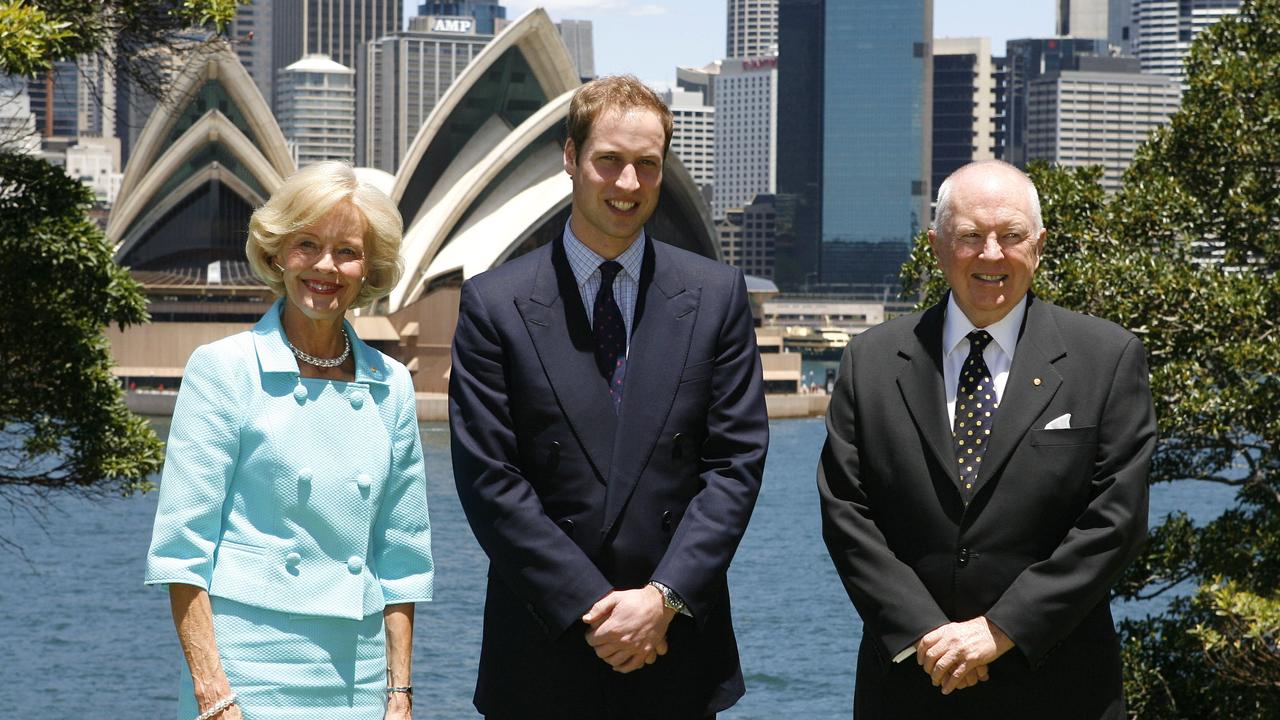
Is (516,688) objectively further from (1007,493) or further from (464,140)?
(464,140)

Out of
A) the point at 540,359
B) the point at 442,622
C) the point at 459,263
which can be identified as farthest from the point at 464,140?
the point at 540,359

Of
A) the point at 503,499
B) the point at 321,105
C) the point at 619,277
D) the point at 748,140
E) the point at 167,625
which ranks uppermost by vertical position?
the point at 321,105

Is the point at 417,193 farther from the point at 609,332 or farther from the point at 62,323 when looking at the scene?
the point at 609,332

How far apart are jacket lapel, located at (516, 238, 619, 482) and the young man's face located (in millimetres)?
141

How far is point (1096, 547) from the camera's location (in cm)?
277

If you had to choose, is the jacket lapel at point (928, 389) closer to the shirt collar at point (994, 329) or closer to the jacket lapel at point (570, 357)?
the shirt collar at point (994, 329)

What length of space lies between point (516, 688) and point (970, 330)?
1.09 meters

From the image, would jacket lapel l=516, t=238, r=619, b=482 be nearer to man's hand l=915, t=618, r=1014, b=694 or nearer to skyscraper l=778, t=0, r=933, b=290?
man's hand l=915, t=618, r=1014, b=694

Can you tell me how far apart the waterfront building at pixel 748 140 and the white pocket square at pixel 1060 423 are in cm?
14920

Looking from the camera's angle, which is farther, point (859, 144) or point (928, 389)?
point (859, 144)

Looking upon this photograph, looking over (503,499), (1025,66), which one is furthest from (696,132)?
(503,499)

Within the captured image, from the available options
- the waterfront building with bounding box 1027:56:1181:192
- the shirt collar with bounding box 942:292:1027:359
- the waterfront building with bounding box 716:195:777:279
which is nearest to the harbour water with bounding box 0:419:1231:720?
the shirt collar with bounding box 942:292:1027:359

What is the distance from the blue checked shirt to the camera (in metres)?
2.98

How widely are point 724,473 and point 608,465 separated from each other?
0.21 meters
